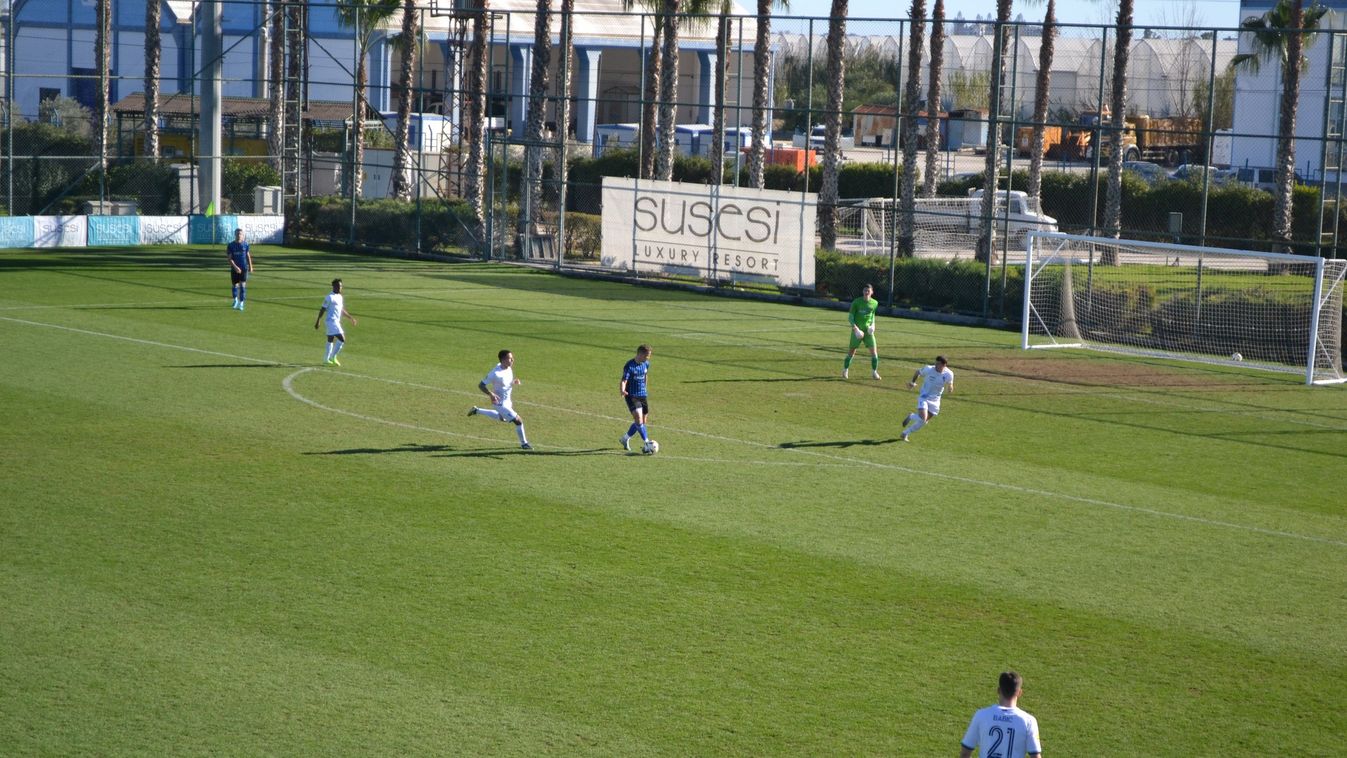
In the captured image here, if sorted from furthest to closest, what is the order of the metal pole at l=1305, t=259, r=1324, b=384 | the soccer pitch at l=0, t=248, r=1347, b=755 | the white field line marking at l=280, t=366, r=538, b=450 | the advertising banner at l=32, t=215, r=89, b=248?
the advertising banner at l=32, t=215, r=89, b=248 → the metal pole at l=1305, t=259, r=1324, b=384 → the white field line marking at l=280, t=366, r=538, b=450 → the soccer pitch at l=0, t=248, r=1347, b=755

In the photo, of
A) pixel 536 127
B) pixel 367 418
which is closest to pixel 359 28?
pixel 536 127

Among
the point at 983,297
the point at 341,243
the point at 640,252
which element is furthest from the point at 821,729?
the point at 341,243

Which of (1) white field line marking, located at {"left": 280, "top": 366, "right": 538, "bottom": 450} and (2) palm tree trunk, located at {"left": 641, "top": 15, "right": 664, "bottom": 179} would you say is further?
(2) palm tree trunk, located at {"left": 641, "top": 15, "right": 664, "bottom": 179}

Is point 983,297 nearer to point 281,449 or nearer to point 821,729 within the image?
point 281,449

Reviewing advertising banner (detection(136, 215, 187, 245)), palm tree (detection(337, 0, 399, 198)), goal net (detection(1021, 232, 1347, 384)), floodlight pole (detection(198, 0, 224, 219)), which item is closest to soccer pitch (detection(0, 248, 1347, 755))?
goal net (detection(1021, 232, 1347, 384))

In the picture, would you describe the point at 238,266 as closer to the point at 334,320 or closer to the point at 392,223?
the point at 334,320

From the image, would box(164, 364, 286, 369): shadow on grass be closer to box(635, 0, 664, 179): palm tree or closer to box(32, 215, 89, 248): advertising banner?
box(635, 0, 664, 179): palm tree

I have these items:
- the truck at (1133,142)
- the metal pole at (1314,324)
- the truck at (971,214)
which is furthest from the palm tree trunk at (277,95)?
the metal pole at (1314,324)

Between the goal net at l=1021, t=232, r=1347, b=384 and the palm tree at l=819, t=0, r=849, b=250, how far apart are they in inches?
309

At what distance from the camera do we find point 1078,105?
68.0 metres

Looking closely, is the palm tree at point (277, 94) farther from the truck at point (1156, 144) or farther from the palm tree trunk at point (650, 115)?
the truck at point (1156, 144)

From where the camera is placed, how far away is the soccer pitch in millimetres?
10383

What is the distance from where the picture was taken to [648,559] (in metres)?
14.2

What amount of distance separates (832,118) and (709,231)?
4.89 metres
